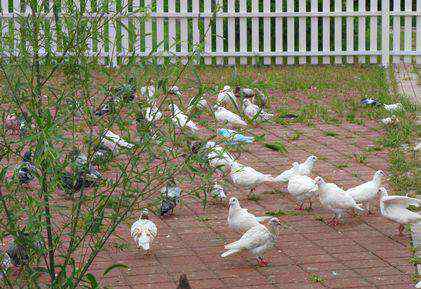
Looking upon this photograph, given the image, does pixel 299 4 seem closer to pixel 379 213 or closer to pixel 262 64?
pixel 262 64

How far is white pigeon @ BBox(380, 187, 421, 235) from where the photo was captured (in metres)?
6.89

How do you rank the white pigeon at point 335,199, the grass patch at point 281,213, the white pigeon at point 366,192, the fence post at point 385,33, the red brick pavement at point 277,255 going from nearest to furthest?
the red brick pavement at point 277,255, the white pigeon at point 335,199, the white pigeon at point 366,192, the grass patch at point 281,213, the fence post at point 385,33

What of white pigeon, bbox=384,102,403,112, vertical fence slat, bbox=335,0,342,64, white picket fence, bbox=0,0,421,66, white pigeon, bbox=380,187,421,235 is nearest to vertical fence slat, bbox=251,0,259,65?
white picket fence, bbox=0,0,421,66

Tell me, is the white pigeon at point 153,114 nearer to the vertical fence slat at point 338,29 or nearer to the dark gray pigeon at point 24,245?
the dark gray pigeon at point 24,245

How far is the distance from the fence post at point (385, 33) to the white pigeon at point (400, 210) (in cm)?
932

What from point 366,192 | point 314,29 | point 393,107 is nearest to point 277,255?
point 366,192

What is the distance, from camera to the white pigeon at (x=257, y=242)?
21.0 ft

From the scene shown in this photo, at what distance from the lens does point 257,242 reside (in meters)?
6.41

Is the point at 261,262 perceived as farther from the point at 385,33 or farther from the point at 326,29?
the point at 385,33

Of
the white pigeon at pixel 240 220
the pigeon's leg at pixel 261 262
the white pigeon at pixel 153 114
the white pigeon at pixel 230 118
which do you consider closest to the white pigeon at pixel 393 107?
the white pigeon at pixel 230 118

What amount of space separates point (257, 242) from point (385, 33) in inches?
404

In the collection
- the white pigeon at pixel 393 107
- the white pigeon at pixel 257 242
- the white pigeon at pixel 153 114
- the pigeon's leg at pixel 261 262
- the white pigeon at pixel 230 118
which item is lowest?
the pigeon's leg at pixel 261 262

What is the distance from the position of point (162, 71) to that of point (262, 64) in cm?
1156

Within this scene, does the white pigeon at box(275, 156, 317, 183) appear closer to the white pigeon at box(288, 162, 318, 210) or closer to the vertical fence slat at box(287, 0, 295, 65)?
the white pigeon at box(288, 162, 318, 210)
